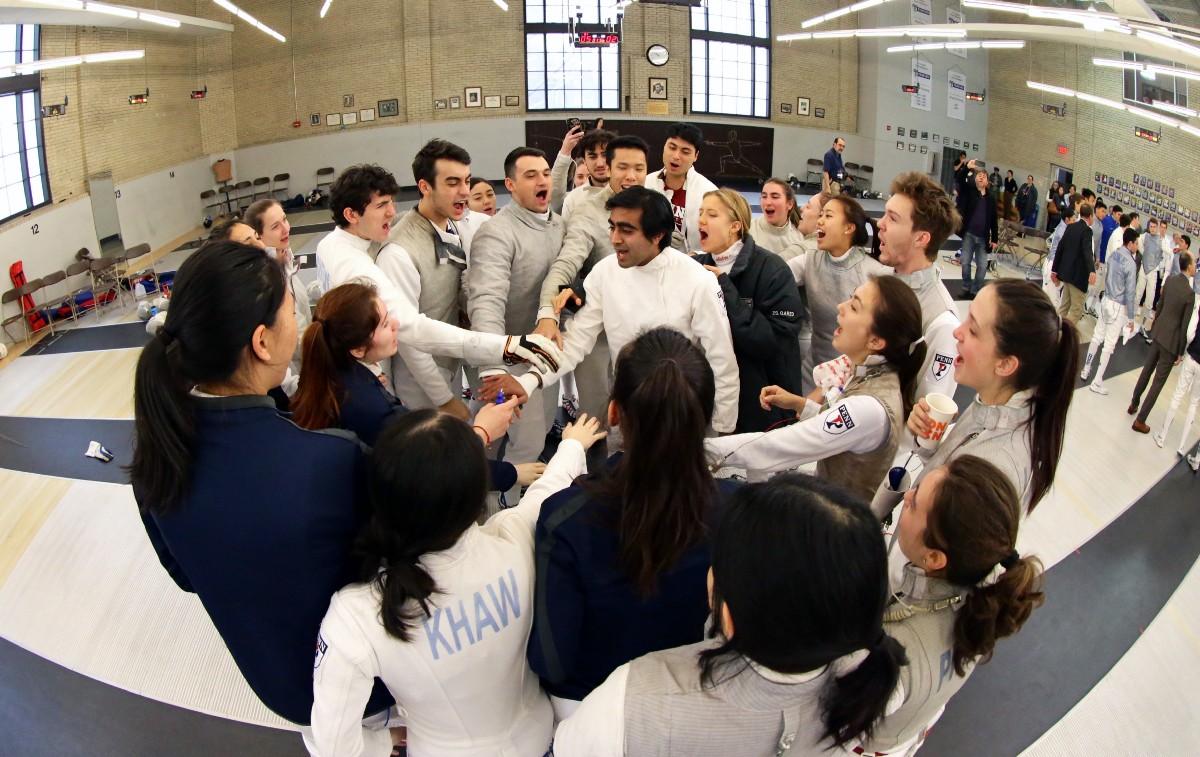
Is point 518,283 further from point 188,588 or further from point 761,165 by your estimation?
point 761,165

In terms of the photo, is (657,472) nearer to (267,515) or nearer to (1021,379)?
(267,515)

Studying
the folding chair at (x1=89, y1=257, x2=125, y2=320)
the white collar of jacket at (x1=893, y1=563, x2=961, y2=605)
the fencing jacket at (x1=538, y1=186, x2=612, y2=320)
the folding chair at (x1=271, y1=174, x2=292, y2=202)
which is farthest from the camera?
the folding chair at (x1=271, y1=174, x2=292, y2=202)

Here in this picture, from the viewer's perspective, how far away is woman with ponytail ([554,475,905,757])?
43.9 inches

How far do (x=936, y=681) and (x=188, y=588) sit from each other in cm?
182

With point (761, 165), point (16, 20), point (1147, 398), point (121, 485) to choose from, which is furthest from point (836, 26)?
point (121, 485)

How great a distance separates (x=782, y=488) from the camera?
46.6 inches

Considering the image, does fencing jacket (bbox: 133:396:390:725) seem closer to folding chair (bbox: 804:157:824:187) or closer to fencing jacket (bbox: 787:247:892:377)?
fencing jacket (bbox: 787:247:892:377)

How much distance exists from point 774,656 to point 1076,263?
7942 mm

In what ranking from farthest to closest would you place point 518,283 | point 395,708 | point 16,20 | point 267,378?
point 16,20, point 518,283, point 395,708, point 267,378

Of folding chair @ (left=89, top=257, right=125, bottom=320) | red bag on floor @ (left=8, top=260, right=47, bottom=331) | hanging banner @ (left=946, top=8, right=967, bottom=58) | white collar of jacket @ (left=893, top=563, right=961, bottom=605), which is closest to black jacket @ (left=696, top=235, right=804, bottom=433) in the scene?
white collar of jacket @ (left=893, top=563, right=961, bottom=605)

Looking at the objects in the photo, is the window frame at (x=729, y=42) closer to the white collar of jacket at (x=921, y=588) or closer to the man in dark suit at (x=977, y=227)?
the man in dark suit at (x=977, y=227)

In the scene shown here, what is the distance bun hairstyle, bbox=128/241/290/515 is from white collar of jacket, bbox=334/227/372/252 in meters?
1.89

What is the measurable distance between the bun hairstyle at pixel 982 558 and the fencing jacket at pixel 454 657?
2.95ft

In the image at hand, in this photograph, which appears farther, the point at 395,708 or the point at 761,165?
the point at 761,165
